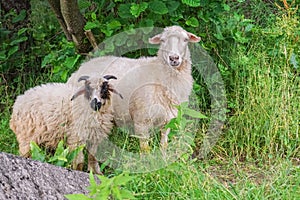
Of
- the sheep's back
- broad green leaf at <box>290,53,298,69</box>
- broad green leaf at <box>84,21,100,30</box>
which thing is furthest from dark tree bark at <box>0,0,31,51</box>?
broad green leaf at <box>290,53,298,69</box>

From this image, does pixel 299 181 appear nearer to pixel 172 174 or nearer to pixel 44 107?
pixel 172 174

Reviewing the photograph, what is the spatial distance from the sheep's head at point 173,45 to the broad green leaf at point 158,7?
46 centimetres

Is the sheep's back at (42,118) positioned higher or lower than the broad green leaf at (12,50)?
lower

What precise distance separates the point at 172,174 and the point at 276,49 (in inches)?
92.2

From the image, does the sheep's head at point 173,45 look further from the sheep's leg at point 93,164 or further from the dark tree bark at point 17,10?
the dark tree bark at point 17,10

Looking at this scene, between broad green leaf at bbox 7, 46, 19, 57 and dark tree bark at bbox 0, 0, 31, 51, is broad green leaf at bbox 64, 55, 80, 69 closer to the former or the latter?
broad green leaf at bbox 7, 46, 19, 57

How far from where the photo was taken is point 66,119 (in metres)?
4.72

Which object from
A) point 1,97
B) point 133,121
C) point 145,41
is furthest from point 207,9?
point 1,97

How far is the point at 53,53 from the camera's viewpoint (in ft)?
19.9

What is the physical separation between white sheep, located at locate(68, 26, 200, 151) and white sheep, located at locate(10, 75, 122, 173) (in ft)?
0.80

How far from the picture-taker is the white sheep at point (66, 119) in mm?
4609

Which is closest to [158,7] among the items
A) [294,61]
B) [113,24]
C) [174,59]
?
[113,24]

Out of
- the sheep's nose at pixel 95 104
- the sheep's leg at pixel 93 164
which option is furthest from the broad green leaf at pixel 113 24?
the sheep's leg at pixel 93 164

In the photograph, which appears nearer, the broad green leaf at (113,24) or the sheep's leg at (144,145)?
the sheep's leg at (144,145)
